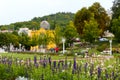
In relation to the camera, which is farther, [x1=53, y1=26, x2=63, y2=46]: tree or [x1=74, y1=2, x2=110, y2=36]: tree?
[x1=74, y1=2, x2=110, y2=36]: tree

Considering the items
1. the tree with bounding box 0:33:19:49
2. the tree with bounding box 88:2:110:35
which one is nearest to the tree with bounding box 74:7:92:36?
the tree with bounding box 88:2:110:35

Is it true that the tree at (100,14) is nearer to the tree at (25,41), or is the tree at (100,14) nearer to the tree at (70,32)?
the tree at (70,32)

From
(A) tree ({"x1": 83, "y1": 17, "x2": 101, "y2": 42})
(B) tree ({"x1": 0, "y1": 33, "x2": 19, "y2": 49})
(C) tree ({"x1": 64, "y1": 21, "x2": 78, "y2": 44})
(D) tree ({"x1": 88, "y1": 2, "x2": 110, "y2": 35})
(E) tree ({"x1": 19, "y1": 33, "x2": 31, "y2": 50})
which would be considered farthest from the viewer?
(E) tree ({"x1": 19, "y1": 33, "x2": 31, "y2": 50})

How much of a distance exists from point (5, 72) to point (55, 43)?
48.7 m

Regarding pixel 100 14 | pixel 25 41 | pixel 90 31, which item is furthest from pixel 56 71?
pixel 25 41

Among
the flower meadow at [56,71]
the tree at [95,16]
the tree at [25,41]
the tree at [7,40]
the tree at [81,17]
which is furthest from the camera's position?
the tree at [25,41]

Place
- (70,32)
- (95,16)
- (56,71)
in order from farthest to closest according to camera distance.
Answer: (95,16), (70,32), (56,71)

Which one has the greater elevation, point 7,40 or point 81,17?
point 81,17

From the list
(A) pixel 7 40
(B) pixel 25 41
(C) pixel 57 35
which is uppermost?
(C) pixel 57 35

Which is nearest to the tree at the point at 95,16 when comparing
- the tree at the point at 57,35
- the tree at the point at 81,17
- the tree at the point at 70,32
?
the tree at the point at 81,17

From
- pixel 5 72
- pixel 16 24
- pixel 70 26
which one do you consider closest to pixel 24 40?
pixel 70 26

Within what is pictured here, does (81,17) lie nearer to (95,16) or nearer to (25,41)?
(95,16)

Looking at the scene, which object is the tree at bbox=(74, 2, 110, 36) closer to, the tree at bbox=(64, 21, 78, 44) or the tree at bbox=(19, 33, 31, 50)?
the tree at bbox=(64, 21, 78, 44)

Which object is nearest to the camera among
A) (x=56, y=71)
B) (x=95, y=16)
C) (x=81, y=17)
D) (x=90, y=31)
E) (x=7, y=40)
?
(x=56, y=71)
